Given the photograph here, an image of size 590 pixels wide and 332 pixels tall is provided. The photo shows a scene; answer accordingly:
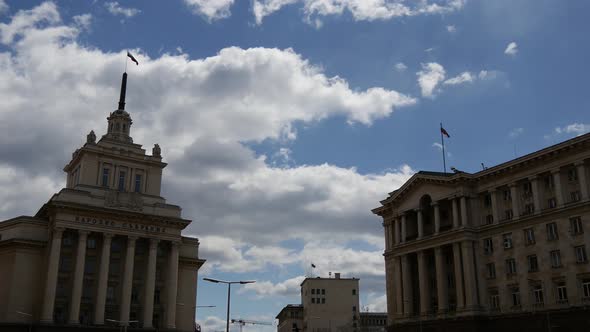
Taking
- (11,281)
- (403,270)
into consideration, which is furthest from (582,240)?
(11,281)

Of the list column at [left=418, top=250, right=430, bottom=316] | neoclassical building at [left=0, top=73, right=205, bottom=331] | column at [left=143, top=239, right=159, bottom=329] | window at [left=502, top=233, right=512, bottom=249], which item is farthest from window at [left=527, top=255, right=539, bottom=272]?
column at [left=143, top=239, right=159, bottom=329]

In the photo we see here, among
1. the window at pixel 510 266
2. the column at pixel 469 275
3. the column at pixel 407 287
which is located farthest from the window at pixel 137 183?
the window at pixel 510 266

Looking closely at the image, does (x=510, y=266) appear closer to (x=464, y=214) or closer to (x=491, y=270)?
(x=491, y=270)

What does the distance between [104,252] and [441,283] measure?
43561 millimetres

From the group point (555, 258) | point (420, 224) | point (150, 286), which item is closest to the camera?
point (555, 258)

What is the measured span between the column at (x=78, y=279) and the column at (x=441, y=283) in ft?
148

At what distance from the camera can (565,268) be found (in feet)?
220

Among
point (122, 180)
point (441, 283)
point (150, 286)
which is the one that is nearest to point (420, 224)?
point (441, 283)

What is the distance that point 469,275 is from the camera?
76.6 metres

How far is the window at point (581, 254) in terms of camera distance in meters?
65.6

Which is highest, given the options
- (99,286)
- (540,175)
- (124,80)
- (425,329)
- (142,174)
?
(124,80)

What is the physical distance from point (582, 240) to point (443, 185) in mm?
20529

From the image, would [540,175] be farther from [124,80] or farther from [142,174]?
[124,80]

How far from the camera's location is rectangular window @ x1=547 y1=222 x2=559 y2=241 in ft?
227
